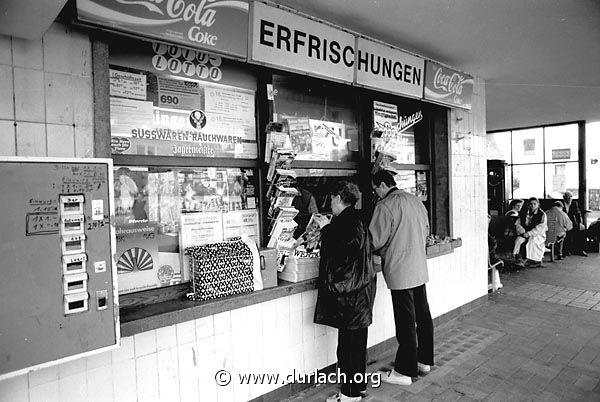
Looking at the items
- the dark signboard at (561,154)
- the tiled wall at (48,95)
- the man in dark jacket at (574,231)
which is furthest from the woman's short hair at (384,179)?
the dark signboard at (561,154)

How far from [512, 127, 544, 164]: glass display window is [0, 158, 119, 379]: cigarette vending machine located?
41.1 ft

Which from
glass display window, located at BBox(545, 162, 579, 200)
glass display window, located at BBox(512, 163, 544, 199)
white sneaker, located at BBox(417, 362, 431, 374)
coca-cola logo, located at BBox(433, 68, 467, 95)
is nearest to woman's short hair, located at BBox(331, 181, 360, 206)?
white sneaker, located at BBox(417, 362, 431, 374)

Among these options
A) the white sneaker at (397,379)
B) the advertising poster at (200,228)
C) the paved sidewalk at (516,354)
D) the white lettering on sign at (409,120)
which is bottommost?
the paved sidewalk at (516,354)

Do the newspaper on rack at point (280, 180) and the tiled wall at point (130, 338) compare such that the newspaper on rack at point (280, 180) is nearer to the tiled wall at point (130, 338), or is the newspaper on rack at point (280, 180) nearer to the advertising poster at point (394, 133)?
the tiled wall at point (130, 338)

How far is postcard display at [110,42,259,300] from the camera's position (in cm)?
288

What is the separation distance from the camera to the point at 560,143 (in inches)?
470

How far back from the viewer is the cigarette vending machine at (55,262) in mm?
1898

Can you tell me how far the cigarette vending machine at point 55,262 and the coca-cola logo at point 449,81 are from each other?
12.9 ft

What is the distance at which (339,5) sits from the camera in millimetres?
3375

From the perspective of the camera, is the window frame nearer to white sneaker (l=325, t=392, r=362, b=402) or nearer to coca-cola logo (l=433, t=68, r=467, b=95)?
coca-cola logo (l=433, t=68, r=467, b=95)

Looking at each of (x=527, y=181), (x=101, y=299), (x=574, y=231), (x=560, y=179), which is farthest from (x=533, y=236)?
(x=101, y=299)

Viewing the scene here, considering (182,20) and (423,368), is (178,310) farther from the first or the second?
(423,368)

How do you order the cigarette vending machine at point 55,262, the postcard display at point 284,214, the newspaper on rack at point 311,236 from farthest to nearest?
1. the newspaper on rack at point 311,236
2. the postcard display at point 284,214
3. the cigarette vending machine at point 55,262

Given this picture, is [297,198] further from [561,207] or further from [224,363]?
[561,207]
